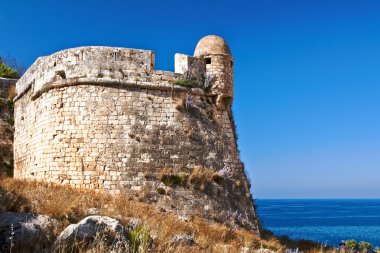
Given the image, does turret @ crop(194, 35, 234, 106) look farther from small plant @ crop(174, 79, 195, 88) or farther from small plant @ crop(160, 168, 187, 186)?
small plant @ crop(160, 168, 187, 186)

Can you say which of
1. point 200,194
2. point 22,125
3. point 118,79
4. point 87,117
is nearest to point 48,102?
point 87,117

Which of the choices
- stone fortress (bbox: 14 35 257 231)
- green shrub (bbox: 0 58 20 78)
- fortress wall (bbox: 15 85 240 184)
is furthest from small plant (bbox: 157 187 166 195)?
green shrub (bbox: 0 58 20 78)

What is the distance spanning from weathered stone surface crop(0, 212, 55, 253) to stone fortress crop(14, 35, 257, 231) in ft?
18.4

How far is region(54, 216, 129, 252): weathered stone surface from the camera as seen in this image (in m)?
5.03

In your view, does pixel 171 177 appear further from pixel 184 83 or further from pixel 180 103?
pixel 184 83

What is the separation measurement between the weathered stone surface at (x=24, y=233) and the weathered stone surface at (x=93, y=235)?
0.29 m

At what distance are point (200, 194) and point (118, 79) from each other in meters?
4.10

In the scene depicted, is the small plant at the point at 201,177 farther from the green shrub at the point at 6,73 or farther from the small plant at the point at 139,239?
the green shrub at the point at 6,73

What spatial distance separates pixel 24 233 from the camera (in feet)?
17.2

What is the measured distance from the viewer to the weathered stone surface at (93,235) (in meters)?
5.03

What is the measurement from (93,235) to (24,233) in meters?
0.86

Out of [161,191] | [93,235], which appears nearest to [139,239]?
[93,235]

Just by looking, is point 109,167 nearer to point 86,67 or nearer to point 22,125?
point 86,67

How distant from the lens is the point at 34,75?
1445 cm
